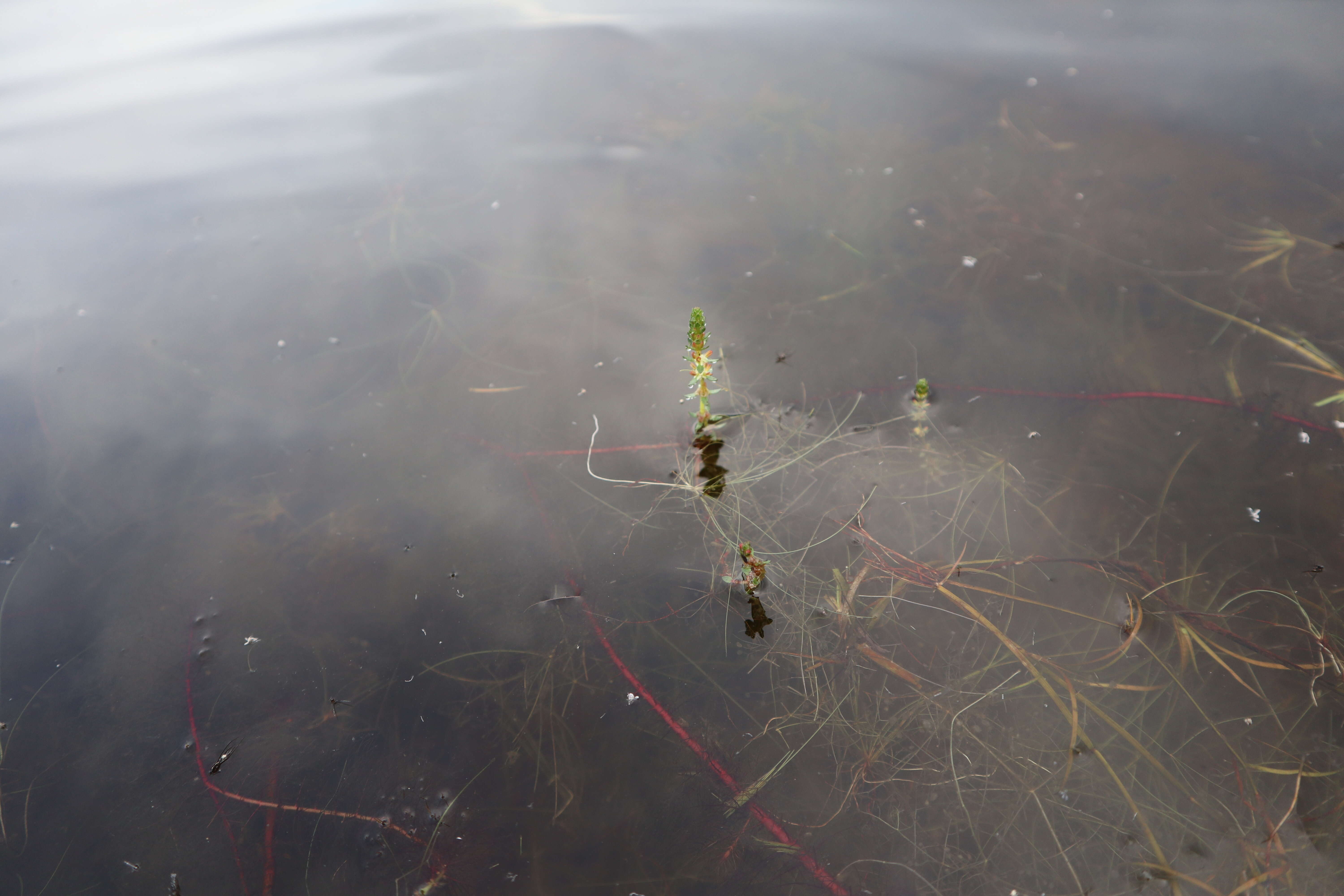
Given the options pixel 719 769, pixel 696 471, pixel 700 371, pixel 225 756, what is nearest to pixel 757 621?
pixel 719 769

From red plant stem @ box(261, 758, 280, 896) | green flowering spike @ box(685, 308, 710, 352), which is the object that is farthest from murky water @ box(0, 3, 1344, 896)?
green flowering spike @ box(685, 308, 710, 352)

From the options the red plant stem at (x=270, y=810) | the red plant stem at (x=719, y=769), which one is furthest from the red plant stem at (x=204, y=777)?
the red plant stem at (x=719, y=769)

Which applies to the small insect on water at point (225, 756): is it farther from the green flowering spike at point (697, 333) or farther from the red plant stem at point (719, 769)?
the green flowering spike at point (697, 333)

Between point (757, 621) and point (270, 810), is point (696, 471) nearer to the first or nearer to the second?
point (757, 621)

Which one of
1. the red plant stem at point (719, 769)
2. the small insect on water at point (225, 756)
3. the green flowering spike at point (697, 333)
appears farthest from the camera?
the green flowering spike at point (697, 333)

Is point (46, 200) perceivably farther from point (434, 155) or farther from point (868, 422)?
point (868, 422)

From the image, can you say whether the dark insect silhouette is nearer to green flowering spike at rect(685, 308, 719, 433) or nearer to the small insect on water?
green flowering spike at rect(685, 308, 719, 433)

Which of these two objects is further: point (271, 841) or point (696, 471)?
point (696, 471)
